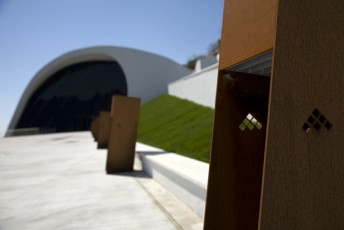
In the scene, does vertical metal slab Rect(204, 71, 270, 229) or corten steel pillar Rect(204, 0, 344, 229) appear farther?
vertical metal slab Rect(204, 71, 270, 229)

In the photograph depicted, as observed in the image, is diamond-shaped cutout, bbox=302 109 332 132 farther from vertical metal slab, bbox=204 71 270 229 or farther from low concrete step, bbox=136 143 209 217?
low concrete step, bbox=136 143 209 217

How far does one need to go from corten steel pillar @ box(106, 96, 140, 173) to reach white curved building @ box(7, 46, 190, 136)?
88.6ft

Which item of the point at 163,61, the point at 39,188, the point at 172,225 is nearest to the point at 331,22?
the point at 172,225

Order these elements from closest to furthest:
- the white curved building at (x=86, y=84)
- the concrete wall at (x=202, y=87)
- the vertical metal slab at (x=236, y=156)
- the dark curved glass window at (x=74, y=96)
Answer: the vertical metal slab at (x=236, y=156), the concrete wall at (x=202, y=87), the white curved building at (x=86, y=84), the dark curved glass window at (x=74, y=96)

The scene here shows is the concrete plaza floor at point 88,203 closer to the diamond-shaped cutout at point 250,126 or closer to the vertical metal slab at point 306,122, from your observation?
the diamond-shaped cutout at point 250,126

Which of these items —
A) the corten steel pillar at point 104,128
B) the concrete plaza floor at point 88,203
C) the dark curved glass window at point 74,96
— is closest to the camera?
the concrete plaza floor at point 88,203

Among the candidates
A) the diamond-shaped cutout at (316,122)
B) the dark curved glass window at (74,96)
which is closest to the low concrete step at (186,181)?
the diamond-shaped cutout at (316,122)

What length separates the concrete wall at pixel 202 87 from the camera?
13812 millimetres

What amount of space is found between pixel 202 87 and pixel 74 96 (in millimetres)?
27141

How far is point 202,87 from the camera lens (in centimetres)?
1541

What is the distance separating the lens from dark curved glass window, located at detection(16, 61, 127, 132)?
3697cm

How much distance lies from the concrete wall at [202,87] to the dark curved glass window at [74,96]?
775 inches

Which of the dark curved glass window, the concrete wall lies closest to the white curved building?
the dark curved glass window

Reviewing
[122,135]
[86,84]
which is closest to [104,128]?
[122,135]
